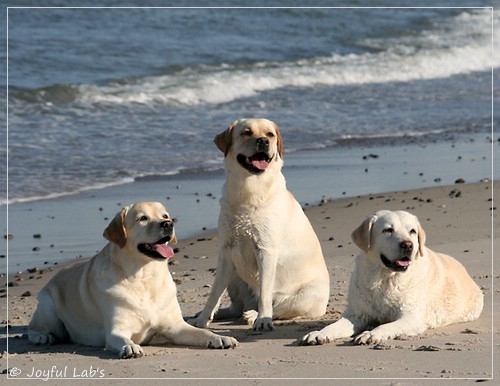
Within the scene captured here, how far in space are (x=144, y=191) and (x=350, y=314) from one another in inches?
205

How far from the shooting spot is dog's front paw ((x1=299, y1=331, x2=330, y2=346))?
6.80m

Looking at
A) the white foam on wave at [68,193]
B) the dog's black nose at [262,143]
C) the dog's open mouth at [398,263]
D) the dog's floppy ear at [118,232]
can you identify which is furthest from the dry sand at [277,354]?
the white foam on wave at [68,193]

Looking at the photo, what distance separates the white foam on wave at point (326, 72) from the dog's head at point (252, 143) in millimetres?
8669

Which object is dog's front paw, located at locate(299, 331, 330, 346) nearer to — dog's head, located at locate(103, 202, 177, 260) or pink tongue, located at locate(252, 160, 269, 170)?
dog's head, located at locate(103, 202, 177, 260)

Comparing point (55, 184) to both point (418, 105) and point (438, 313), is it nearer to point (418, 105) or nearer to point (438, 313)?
point (438, 313)

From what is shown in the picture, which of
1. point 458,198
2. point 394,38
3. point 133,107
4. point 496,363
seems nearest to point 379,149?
point 458,198

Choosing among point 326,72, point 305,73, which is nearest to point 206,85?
point 305,73

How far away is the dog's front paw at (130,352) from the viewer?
6595 millimetres

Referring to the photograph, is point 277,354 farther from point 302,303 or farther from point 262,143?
point 262,143

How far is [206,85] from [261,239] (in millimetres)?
11601

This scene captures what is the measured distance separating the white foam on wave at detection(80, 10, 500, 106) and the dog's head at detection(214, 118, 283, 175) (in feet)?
28.4

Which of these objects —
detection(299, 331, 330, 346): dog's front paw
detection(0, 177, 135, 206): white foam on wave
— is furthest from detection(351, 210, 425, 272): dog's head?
detection(0, 177, 135, 206): white foam on wave

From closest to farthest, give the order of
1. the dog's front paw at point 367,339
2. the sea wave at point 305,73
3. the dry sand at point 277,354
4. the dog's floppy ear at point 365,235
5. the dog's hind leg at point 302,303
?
the dry sand at point 277,354 → the dog's front paw at point 367,339 → the dog's floppy ear at point 365,235 → the dog's hind leg at point 302,303 → the sea wave at point 305,73

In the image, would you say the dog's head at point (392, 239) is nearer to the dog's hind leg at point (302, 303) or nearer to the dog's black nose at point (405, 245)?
the dog's black nose at point (405, 245)
